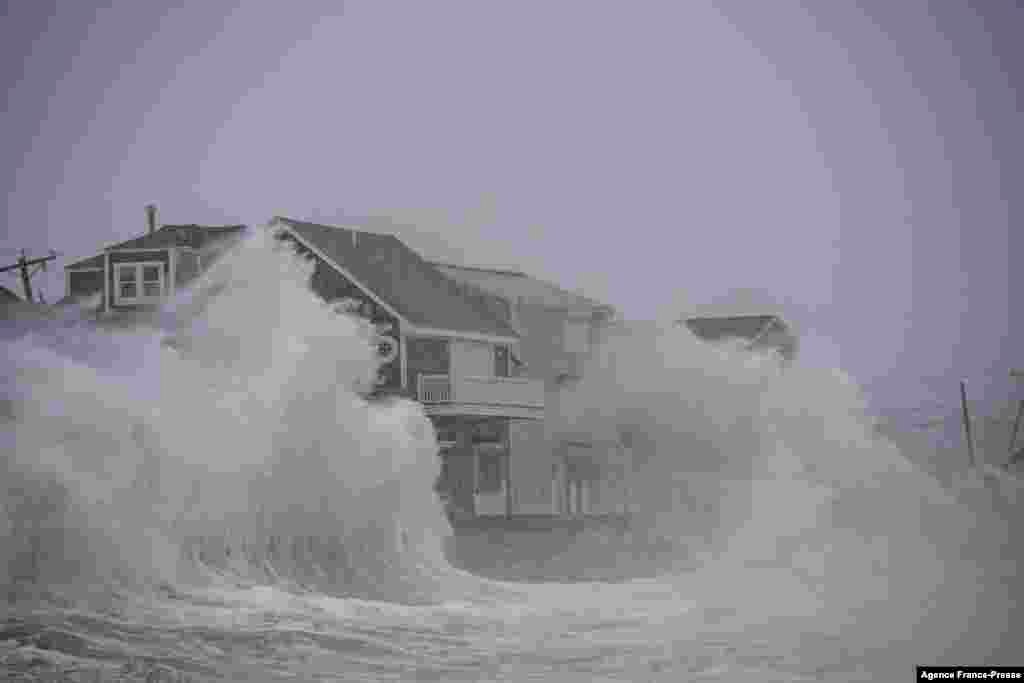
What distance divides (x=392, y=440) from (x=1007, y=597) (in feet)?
50.2

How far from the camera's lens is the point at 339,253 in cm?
5641

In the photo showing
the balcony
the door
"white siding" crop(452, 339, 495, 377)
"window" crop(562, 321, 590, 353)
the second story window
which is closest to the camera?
the balcony

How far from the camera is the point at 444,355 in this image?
56500 mm

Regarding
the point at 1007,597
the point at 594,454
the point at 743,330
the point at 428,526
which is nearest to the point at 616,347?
the point at 594,454

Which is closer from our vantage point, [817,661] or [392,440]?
[817,661]

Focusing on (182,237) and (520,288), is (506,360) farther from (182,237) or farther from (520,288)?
(182,237)

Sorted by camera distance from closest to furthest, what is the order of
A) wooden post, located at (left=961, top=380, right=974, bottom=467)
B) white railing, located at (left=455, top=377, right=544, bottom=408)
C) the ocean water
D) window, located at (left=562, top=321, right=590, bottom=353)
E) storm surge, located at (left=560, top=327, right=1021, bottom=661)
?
the ocean water
storm surge, located at (left=560, top=327, right=1021, bottom=661)
white railing, located at (left=455, top=377, right=544, bottom=408)
window, located at (left=562, top=321, right=590, bottom=353)
wooden post, located at (left=961, top=380, right=974, bottom=467)

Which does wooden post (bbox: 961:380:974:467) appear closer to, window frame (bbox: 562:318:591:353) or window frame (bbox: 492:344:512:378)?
window frame (bbox: 562:318:591:353)

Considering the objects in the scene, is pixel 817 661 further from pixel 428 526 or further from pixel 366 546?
pixel 428 526

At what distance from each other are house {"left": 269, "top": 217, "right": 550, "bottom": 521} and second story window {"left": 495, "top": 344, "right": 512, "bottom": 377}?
1.7 inches

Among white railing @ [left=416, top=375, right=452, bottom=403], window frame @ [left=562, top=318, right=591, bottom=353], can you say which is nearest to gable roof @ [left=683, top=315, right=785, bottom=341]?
window frame @ [left=562, top=318, right=591, bottom=353]

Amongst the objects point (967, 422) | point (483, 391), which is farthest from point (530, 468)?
point (967, 422)

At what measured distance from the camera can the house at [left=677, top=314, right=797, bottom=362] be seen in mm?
76750

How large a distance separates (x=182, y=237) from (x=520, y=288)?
14.1 meters
